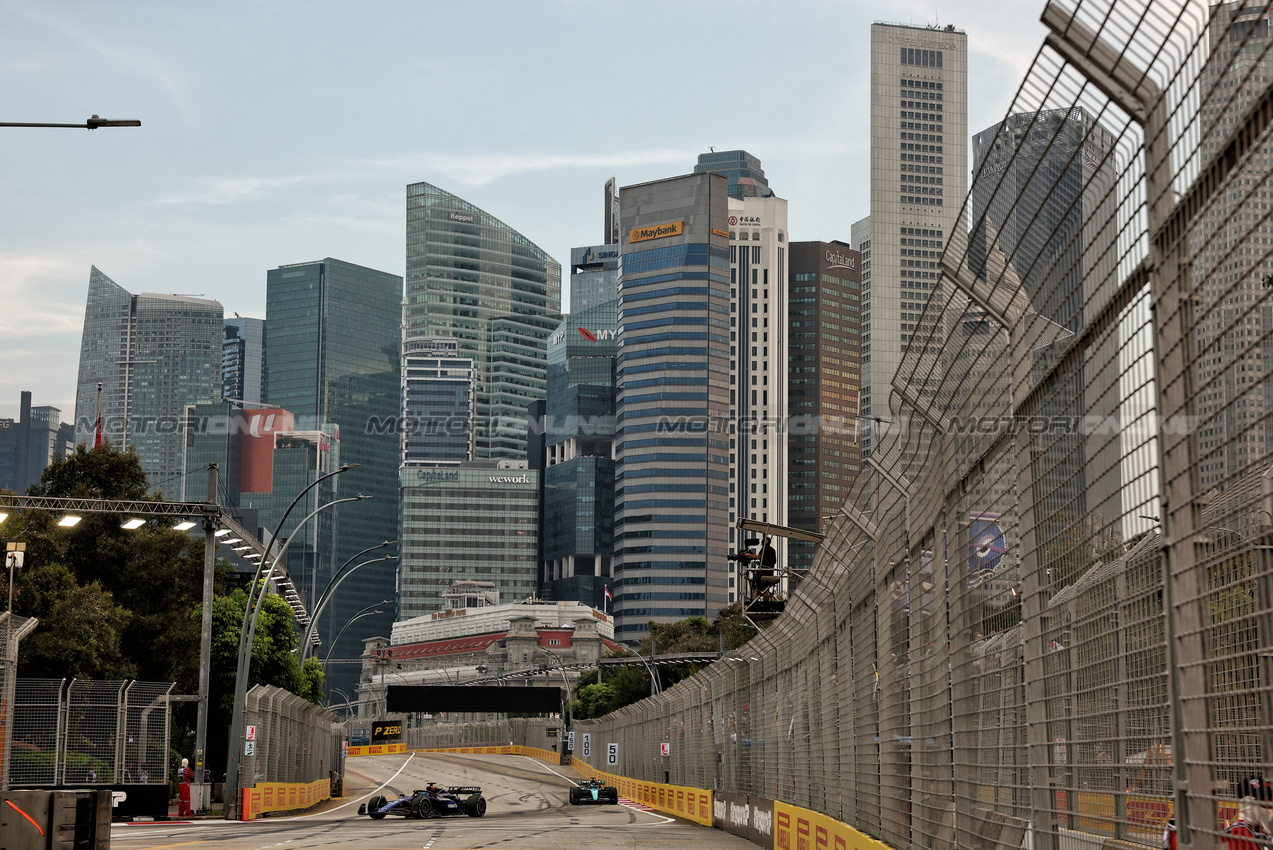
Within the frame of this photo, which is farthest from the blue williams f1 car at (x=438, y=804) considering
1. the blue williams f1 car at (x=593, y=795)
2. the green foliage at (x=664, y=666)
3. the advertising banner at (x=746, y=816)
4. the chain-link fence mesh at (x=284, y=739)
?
the green foliage at (x=664, y=666)

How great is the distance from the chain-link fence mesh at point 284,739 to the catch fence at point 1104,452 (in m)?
28.7

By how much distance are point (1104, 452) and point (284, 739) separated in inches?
1497

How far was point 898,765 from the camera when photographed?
10312 mm

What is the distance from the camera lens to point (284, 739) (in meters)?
39.9

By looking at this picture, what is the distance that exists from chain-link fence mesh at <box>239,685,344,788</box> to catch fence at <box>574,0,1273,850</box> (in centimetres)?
2867

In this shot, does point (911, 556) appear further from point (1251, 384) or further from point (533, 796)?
point (533, 796)

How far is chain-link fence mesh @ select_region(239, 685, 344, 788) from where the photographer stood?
1374 inches

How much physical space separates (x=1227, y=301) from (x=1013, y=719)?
10.6 ft

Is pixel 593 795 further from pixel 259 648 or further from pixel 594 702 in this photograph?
pixel 594 702

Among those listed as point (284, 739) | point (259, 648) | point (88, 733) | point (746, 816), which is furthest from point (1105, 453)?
point (259, 648)

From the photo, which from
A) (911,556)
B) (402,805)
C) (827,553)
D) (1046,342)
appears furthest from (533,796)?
(1046,342)

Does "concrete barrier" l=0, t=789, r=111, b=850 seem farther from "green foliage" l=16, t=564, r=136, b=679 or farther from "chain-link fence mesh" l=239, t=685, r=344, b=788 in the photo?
"green foliage" l=16, t=564, r=136, b=679

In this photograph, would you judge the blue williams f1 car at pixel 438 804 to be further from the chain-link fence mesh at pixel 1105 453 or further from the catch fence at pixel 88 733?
the chain-link fence mesh at pixel 1105 453

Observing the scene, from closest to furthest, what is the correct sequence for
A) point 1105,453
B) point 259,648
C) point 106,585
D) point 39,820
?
point 1105,453 → point 39,820 → point 259,648 → point 106,585
